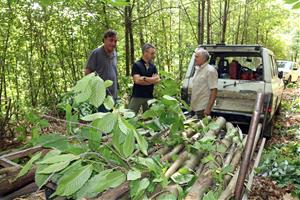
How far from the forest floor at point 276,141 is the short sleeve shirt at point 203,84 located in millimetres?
1492

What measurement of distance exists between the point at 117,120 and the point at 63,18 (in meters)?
7.51

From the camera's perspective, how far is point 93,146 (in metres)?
2.11

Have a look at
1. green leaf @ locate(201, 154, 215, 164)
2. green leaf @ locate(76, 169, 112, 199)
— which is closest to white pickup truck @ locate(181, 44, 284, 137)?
green leaf @ locate(201, 154, 215, 164)

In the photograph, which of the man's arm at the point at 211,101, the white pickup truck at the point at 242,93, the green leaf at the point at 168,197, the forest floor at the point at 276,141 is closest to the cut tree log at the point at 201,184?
the green leaf at the point at 168,197

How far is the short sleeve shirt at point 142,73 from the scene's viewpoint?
539 cm

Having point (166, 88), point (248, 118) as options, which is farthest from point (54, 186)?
point (248, 118)

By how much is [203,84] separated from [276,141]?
2.88m

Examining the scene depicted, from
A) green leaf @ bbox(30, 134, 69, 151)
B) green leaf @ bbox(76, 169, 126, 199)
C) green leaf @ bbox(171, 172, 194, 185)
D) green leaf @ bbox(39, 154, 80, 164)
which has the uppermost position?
green leaf @ bbox(30, 134, 69, 151)

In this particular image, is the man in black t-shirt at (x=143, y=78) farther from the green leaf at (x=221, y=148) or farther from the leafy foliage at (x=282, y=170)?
the green leaf at (x=221, y=148)

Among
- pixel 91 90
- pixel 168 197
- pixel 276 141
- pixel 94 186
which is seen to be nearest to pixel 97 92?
pixel 91 90

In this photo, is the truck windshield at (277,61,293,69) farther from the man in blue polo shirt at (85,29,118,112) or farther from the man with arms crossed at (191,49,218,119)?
the man in blue polo shirt at (85,29,118,112)

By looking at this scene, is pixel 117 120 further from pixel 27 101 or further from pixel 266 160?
pixel 27 101

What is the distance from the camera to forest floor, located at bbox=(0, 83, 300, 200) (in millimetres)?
4051

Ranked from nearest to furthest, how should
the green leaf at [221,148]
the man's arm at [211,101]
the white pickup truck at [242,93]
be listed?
1. the green leaf at [221,148]
2. the man's arm at [211,101]
3. the white pickup truck at [242,93]
